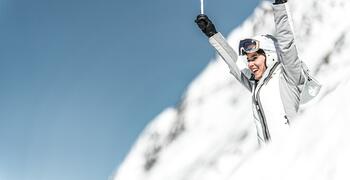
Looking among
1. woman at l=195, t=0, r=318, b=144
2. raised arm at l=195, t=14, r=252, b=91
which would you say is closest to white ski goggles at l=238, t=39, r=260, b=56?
woman at l=195, t=0, r=318, b=144

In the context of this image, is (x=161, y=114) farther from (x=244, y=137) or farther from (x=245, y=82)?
(x=245, y=82)

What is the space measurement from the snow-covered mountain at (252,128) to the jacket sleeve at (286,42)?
13.2 inches

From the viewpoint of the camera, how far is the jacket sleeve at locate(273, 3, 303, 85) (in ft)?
16.5

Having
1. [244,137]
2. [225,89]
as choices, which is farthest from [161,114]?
[244,137]

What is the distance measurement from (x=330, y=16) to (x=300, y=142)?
78758mm

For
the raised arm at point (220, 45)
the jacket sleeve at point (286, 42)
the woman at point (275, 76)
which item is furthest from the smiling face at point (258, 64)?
the raised arm at point (220, 45)

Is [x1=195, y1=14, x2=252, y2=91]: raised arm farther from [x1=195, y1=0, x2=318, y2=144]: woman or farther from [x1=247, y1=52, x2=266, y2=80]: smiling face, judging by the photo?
[x1=247, y1=52, x2=266, y2=80]: smiling face

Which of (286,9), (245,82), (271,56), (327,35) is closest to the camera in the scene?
(286,9)

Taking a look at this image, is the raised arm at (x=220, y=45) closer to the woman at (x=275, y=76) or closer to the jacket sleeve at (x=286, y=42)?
the woman at (x=275, y=76)

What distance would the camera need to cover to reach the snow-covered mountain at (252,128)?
3270 millimetres

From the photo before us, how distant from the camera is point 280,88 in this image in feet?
17.6

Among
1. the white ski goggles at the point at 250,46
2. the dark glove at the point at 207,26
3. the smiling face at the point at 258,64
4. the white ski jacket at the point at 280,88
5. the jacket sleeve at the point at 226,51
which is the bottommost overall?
the white ski jacket at the point at 280,88

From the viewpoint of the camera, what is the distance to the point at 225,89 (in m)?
93.8

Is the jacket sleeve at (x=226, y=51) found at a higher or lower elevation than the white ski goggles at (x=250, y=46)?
higher
